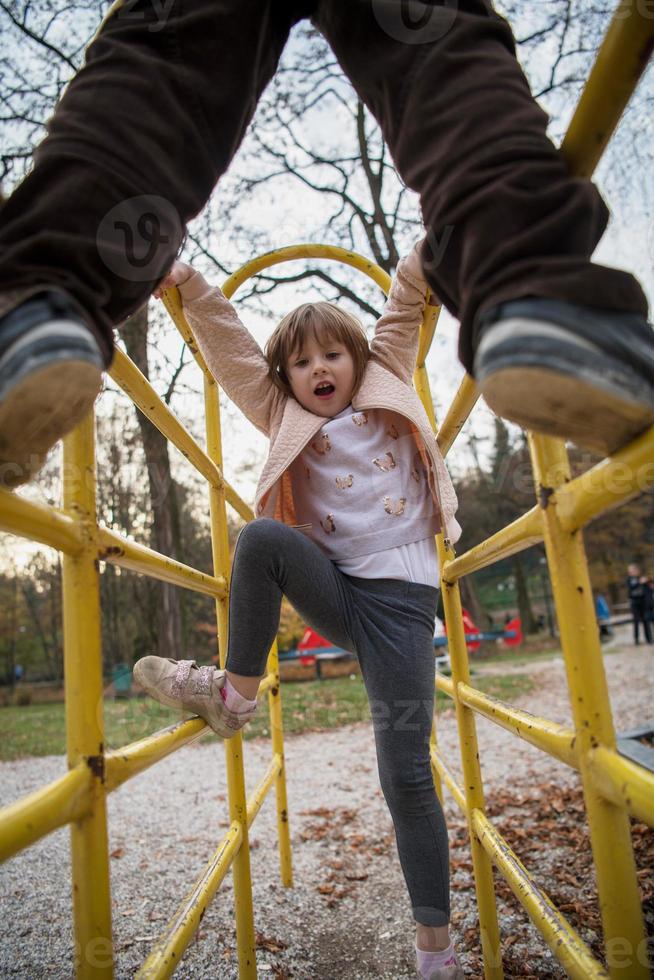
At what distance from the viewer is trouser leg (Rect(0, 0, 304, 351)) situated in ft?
2.02

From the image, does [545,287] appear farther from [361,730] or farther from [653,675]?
[653,675]

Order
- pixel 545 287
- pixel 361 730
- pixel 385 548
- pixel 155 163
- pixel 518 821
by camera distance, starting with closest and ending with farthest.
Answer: pixel 545 287
pixel 155 163
pixel 385 548
pixel 518 821
pixel 361 730

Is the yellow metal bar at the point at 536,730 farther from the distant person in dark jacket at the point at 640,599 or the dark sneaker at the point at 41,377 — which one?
the distant person in dark jacket at the point at 640,599

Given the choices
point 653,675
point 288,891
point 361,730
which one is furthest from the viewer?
point 653,675

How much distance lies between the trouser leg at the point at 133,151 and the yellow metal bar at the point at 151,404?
0.55 ft

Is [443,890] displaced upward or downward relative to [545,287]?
downward

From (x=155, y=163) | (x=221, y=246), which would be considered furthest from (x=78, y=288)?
(x=221, y=246)

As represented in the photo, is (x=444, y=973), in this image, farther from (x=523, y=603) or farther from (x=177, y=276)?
(x=523, y=603)

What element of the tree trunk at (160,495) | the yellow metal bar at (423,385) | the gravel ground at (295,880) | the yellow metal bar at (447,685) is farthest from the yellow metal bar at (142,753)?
the tree trunk at (160,495)

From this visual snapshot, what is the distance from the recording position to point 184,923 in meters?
0.94

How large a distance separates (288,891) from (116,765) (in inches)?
66.1

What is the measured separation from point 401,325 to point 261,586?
27.5 inches

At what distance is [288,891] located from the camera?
2.05 meters

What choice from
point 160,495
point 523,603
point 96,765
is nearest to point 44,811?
point 96,765
